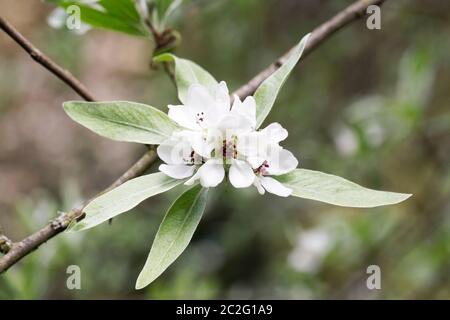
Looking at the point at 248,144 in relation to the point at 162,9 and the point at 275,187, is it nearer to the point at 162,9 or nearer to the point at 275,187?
the point at 275,187

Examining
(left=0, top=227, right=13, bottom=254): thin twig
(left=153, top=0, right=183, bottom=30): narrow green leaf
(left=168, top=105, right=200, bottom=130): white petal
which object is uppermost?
(left=153, top=0, right=183, bottom=30): narrow green leaf

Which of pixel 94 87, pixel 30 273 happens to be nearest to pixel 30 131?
pixel 94 87

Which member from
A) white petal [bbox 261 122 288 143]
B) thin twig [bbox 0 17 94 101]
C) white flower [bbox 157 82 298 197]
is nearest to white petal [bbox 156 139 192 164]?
white flower [bbox 157 82 298 197]

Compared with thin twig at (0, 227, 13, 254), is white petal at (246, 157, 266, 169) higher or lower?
higher

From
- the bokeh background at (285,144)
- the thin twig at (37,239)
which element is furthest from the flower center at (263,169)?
the bokeh background at (285,144)

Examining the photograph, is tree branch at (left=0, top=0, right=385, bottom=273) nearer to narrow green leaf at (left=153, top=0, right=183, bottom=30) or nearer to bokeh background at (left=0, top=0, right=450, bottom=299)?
narrow green leaf at (left=153, top=0, right=183, bottom=30)

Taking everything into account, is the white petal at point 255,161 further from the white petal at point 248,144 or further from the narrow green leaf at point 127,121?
the narrow green leaf at point 127,121
